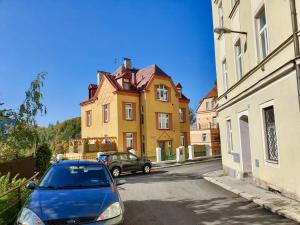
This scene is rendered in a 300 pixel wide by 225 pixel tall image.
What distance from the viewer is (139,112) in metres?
34.0

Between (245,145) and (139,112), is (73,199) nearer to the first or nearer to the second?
(245,145)

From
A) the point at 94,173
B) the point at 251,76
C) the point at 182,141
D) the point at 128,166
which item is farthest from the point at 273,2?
the point at 182,141

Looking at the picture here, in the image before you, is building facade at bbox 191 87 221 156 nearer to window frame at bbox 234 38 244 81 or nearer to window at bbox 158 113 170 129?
window at bbox 158 113 170 129

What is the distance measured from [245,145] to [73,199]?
34.2 ft

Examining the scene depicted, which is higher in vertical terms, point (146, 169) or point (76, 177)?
point (76, 177)

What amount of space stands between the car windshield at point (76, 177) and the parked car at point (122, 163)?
518 inches

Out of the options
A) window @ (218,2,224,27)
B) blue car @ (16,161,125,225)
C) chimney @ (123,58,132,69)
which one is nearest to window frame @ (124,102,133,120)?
chimney @ (123,58,132,69)

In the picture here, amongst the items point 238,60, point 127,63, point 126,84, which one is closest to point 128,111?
point 126,84

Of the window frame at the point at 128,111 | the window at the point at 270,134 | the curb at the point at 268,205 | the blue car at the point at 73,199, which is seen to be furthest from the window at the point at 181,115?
the blue car at the point at 73,199

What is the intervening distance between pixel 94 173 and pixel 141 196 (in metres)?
4.81

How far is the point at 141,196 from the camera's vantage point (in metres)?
11.5

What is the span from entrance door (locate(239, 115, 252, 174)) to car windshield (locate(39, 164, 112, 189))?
8.71 m

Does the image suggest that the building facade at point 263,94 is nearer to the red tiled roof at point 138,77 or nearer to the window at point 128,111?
the window at point 128,111

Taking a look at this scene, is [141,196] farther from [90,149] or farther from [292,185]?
[90,149]
